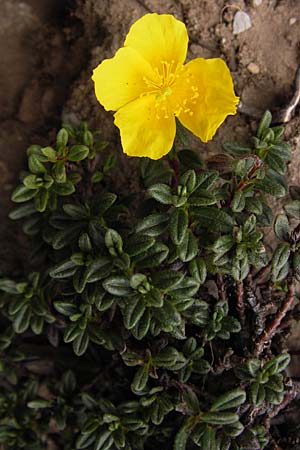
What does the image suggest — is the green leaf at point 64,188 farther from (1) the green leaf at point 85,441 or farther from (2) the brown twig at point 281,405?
(2) the brown twig at point 281,405

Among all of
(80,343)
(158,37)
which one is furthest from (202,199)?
(80,343)

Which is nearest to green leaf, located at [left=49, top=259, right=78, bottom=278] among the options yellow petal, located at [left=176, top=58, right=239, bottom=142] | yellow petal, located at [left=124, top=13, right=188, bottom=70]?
yellow petal, located at [left=176, top=58, right=239, bottom=142]

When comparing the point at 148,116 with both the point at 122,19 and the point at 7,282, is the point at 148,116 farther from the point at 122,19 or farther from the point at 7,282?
the point at 7,282

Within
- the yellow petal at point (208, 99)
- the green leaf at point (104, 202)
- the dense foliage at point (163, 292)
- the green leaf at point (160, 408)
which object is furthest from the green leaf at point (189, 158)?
the green leaf at point (160, 408)

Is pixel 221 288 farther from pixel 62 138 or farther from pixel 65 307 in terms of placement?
pixel 62 138

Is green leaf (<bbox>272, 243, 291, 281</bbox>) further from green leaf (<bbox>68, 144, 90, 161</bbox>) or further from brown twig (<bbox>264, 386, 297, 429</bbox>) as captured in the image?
green leaf (<bbox>68, 144, 90, 161</bbox>)

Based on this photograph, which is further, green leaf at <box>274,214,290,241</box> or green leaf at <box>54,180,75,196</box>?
green leaf at <box>54,180,75,196</box>

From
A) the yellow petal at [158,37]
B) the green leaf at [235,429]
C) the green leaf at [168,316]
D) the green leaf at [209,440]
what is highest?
the yellow petal at [158,37]

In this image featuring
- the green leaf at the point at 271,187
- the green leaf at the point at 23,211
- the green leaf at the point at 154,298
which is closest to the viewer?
the green leaf at the point at 154,298
